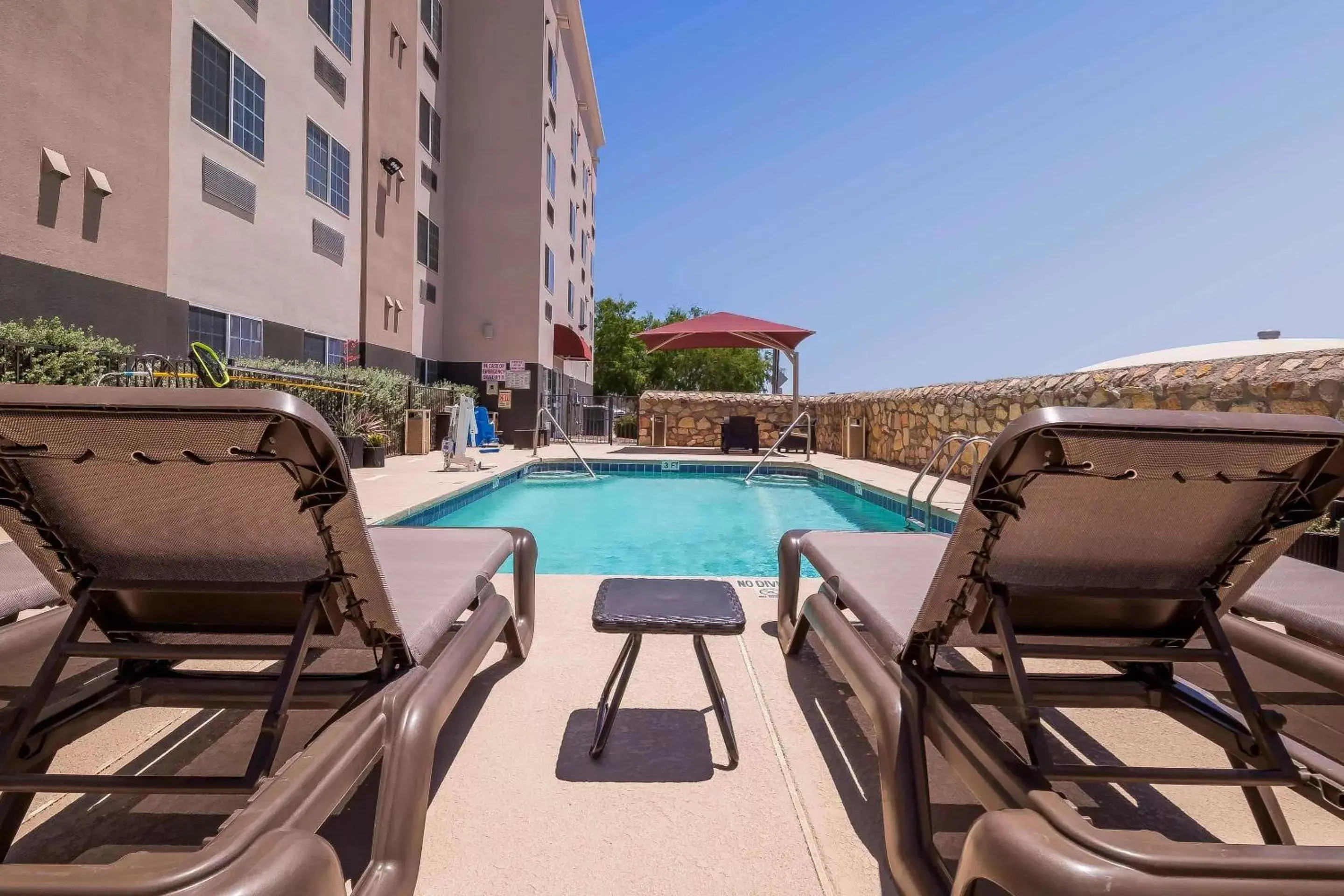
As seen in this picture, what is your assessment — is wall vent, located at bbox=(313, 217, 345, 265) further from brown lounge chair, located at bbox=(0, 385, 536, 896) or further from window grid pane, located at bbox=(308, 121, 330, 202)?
brown lounge chair, located at bbox=(0, 385, 536, 896)

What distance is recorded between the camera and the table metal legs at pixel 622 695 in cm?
199

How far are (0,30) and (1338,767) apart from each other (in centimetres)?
1021

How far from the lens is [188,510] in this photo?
1458 mm

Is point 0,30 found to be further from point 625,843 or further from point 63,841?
point 625,843

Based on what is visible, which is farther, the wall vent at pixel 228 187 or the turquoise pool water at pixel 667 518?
the wall vent at pixel 228 187

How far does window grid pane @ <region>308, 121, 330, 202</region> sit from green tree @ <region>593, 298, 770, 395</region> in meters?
26.0

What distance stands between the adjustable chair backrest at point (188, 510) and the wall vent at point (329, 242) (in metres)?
12.5

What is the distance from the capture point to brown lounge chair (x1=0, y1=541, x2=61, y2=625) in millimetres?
1920

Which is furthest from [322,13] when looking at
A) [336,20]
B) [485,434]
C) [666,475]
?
[666,475]

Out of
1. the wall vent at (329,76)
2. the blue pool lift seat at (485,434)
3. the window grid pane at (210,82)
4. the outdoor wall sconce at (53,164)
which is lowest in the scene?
the blue pool lift seat at (485,434)

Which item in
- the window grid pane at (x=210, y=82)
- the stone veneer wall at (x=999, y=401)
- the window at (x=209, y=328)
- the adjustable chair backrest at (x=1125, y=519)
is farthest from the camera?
the window at (x=209, y=328)

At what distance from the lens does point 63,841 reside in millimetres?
1548

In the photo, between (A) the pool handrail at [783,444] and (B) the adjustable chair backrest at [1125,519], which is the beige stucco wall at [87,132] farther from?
(B) the adjustable chair backrest at [1125,519]

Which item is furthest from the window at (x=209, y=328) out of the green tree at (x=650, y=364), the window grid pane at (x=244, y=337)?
the green tree at (x=650, y=364)
